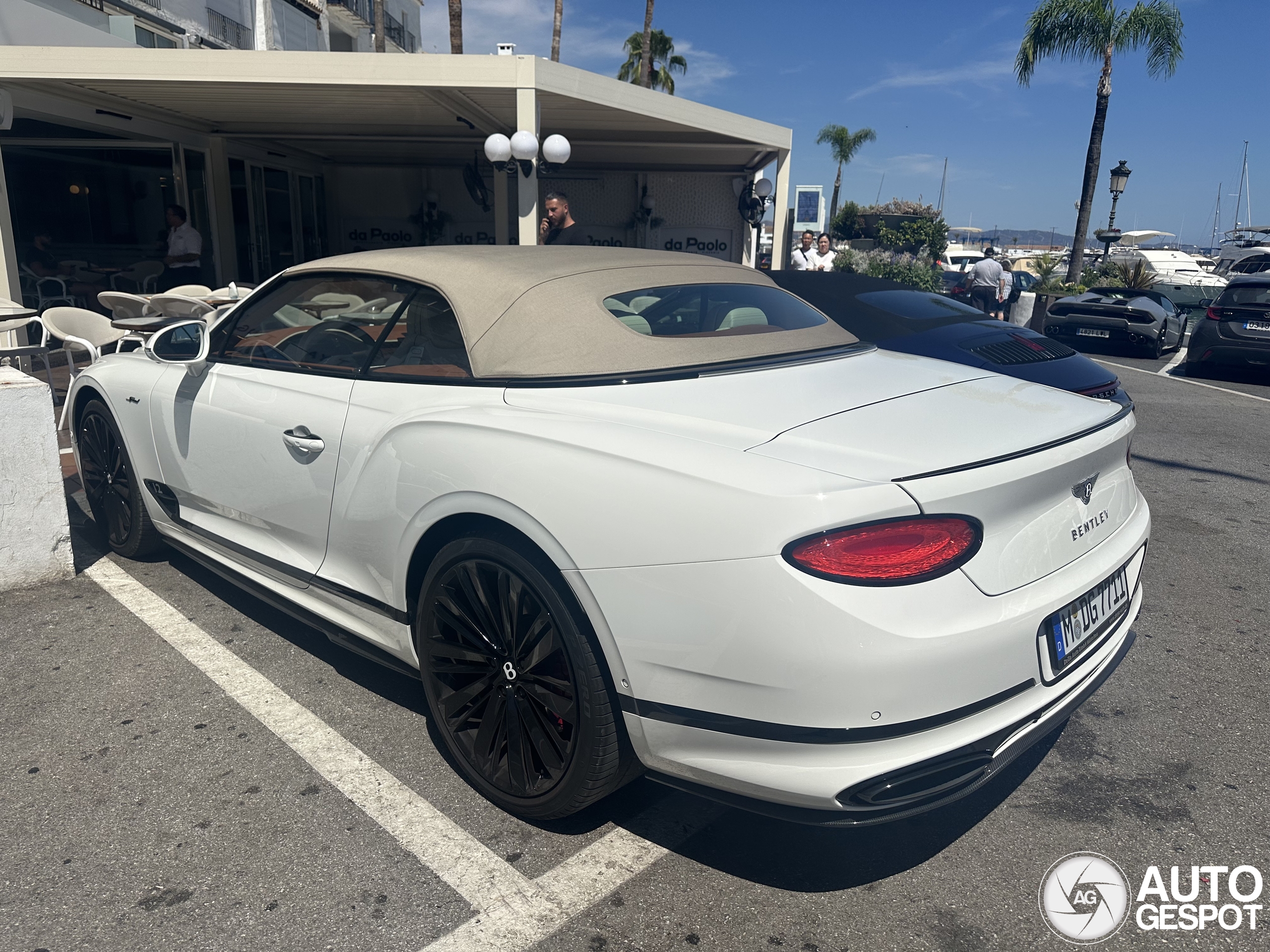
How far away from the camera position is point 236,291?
9.70 meters

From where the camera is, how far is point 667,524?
1.96 meters

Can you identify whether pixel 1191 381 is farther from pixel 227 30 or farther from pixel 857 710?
pixel 227 30

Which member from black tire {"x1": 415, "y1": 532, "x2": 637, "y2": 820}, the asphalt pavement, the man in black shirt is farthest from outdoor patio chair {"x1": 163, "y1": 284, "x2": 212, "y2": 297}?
black tire {"x1": 415, "y1": 532, "x2": 637, "y2": 820}

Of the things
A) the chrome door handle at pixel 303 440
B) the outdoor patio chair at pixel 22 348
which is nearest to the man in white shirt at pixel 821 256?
the outdoor patio chair at pixel 22 348

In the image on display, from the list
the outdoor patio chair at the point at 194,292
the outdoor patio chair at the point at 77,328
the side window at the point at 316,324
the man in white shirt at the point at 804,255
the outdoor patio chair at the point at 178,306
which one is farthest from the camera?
the man in white shirt at the point at 804,255

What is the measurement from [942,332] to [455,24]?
23616 millimetres

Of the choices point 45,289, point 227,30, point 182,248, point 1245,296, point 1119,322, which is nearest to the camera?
point 182,248

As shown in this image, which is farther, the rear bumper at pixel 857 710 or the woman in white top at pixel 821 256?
the woman in white top at pixel 821 256

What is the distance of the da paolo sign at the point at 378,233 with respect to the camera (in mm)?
19922

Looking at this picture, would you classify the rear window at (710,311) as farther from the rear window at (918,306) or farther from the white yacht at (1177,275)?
the white yacht at (1177,275)

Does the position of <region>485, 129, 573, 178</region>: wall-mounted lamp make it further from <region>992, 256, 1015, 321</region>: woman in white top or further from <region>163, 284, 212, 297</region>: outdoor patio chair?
<region>992, 256, 1015, 321</region>: woman in white top

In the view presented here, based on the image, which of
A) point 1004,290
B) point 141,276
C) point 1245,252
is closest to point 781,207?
point 1004,290

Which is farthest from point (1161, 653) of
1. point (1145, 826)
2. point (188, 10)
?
point (188, 10)

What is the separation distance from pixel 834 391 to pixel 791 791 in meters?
1.11
